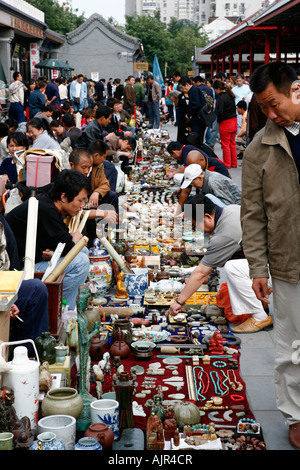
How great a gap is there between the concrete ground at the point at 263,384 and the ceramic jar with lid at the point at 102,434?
842 millimetres

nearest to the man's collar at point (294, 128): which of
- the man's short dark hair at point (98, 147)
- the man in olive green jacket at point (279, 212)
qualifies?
the man in olive green jacket at point (279, 212)

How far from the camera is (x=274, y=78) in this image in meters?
2.91

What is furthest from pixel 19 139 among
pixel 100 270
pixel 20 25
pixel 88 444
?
pixel 20 25

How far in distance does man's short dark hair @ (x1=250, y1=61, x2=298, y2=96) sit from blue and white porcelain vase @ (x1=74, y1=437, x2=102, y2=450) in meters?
1.75

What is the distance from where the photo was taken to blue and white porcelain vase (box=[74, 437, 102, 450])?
2.61m

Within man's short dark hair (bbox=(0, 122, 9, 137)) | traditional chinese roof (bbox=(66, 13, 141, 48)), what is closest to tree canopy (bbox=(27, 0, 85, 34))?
traditional chinese roof (bbox=(66, 13, 141, 48))

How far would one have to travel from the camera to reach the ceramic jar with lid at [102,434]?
2764 millimetres

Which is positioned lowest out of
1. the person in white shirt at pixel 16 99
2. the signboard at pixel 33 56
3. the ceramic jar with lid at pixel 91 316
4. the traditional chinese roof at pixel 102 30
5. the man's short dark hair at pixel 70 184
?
the ceramic jar with lid at pixel 91 316

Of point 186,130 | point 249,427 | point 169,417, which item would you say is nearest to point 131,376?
point 169,417

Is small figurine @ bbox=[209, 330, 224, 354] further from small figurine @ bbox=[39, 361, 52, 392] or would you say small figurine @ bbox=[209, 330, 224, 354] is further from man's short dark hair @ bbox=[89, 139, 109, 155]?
man's short dark hair @ bbox=[89, 139, 109, 155]

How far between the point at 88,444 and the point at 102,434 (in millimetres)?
158

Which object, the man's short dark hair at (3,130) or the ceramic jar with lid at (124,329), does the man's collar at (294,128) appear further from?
the man's short dark hair at (3,130)

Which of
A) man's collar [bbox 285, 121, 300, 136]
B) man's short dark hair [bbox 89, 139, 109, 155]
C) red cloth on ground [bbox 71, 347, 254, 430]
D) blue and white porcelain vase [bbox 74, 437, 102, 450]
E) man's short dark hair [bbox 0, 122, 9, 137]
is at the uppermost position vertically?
man's short dark hair [bbox 0, 122, 9, 137]
